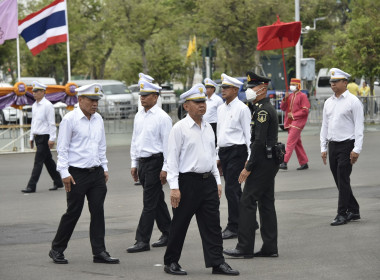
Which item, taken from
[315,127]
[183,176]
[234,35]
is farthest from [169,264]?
[234,35]

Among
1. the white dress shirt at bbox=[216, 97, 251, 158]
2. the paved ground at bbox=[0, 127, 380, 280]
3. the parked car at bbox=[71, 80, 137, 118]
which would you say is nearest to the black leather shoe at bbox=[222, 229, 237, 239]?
the paved ground at bbox=[0, 127, 380, 280]

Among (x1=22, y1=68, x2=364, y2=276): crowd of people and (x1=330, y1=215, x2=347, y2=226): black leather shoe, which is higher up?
(x1=22, y1=68, x2=364, y2=276): crowd of people

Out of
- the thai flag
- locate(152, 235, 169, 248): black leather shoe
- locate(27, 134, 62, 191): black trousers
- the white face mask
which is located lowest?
locate(152, 235, 169, 248): black leather shoe

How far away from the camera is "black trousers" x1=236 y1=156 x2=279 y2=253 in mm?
8703

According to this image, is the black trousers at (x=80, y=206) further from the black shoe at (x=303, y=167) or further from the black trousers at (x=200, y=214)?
the black shoe at (x=303, y=167)

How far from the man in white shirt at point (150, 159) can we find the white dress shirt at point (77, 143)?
2.55 feet

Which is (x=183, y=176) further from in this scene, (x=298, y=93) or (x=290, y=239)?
(x=298, y=93)

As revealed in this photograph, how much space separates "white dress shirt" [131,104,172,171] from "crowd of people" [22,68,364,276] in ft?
0.04

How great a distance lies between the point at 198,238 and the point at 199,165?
2171 millimetres

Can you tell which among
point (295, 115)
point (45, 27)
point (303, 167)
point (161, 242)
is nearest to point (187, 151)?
point (161, 242)

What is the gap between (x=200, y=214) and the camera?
8023 mm

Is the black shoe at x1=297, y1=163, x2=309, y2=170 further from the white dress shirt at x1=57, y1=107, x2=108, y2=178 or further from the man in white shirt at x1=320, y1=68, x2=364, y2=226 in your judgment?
the white dress shirt at x1=57, y1=107, x2=108, y2=178

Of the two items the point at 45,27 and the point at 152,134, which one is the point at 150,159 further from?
the point at 45,27

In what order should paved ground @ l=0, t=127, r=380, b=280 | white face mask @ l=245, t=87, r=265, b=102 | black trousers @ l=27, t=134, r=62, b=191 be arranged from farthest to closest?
black trousers @ l=27, t=134, r=62, b=191 → white face mask @ l=245, t=87, r=265, b=102 → paved ground @ l=0, t=127, r=380, b=280
